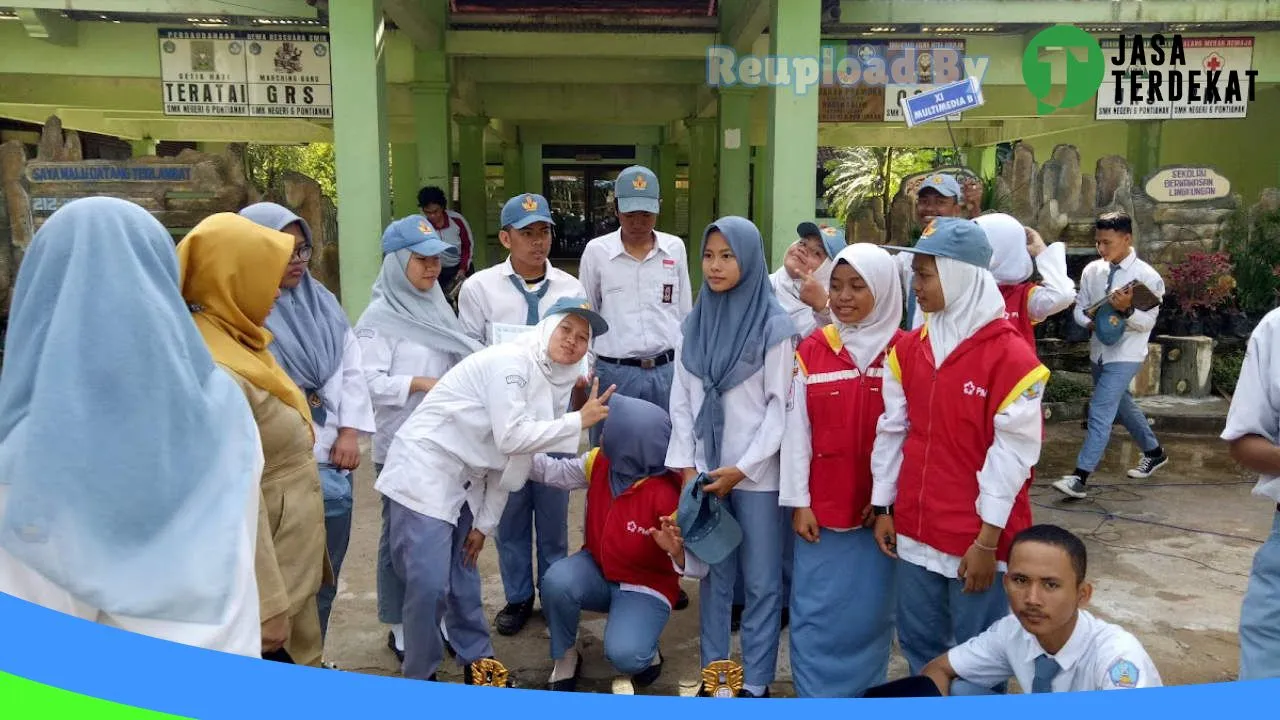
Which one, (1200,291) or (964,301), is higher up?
(964,301)

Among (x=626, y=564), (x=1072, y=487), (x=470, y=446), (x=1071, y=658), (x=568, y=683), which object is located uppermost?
(x=470, y=446)

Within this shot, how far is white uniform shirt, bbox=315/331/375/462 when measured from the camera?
290 centimetres

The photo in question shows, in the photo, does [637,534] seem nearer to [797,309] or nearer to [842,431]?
[842,431]

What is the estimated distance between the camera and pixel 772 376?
2795 millimetres

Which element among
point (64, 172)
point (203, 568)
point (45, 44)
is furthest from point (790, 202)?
point (45, 44)

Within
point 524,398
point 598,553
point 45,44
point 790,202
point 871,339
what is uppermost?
point 45,44

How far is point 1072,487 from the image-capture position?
5.03m

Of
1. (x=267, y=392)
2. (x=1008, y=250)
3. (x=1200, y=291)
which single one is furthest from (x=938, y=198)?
(x=1200, y=291)

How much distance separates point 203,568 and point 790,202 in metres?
6.87

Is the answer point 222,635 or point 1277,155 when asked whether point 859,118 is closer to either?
point 1277,155

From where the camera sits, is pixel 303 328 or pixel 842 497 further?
pixel 303 328

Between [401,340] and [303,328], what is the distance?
0.53 meters

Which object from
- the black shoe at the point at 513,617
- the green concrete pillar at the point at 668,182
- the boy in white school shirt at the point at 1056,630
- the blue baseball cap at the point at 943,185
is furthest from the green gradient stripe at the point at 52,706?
the green concrete pillar at the point at 668,182

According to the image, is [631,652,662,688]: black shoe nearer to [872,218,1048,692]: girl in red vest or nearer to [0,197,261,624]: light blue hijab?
[872,218,1048,692]: girl in red vest
